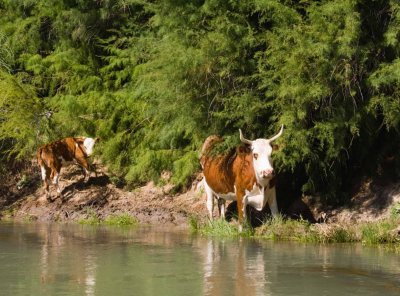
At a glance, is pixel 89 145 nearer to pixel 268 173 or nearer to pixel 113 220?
pixel 113 220

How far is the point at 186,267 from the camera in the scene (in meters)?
10.1

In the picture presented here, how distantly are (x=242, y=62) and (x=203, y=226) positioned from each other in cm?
290

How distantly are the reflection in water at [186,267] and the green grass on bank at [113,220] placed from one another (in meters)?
2.54

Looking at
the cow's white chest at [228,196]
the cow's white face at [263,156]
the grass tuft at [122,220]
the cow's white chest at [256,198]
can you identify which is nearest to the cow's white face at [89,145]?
the grass tuft at [122,220]

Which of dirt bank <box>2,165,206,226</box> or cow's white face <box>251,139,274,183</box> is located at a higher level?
cow's white face <box>251,139,274,183</box>

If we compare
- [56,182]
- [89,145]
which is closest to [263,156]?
[89,145]

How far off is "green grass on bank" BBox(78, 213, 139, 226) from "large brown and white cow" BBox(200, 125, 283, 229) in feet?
6.25

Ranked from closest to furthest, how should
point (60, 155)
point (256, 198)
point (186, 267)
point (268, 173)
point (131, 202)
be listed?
1. point (186, 267)
2. point (268, 173)
3. point (256, 198)
4. point (131, 202)
5. point (60, 155)

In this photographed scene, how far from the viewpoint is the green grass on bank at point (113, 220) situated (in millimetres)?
16391

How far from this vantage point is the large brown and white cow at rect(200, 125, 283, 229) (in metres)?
13.5

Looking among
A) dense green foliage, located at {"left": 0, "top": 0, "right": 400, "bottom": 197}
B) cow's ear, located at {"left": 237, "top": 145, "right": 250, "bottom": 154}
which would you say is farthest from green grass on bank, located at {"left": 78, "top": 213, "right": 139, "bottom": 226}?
cow's ear, located at {"left": 237, "top": 145, "right": 250, "bottom": 154}

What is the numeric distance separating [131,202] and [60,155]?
2364 mm

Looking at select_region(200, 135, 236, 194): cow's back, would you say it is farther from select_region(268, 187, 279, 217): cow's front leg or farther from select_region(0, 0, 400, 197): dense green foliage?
select_region(268, 187, 279, 217): cow's front leg

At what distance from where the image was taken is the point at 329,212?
1459 cm
